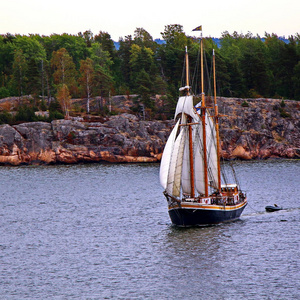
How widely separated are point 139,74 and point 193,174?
88676mm

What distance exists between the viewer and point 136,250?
44.9m

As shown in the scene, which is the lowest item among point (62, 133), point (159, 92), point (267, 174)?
point (267, 174)

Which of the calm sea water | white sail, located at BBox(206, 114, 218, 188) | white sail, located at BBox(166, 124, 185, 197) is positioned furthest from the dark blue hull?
white sail, located at BBox(206, 114, 218, 188)

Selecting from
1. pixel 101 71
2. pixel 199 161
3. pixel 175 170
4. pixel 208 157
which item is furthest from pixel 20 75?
pixel 175 170

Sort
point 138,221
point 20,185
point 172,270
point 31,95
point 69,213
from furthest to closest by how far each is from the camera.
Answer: point 31,95 → point 20,185 → point 69,213 → point 138,221 → point 172,270

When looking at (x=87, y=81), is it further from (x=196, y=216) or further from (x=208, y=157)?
(x=196, y=216)

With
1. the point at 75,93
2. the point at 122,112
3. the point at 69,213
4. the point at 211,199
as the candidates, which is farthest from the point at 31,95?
the point at 211,199

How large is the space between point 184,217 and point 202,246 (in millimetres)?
6676

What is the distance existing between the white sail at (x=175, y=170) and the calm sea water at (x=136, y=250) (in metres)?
3.98

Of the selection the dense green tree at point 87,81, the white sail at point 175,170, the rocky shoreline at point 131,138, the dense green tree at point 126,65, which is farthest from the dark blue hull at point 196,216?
the dense green tree at point 126,65

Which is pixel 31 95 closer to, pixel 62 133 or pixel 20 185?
pixel 62 133

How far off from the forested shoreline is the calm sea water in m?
62.2

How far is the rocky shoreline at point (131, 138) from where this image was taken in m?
116

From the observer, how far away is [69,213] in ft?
207
